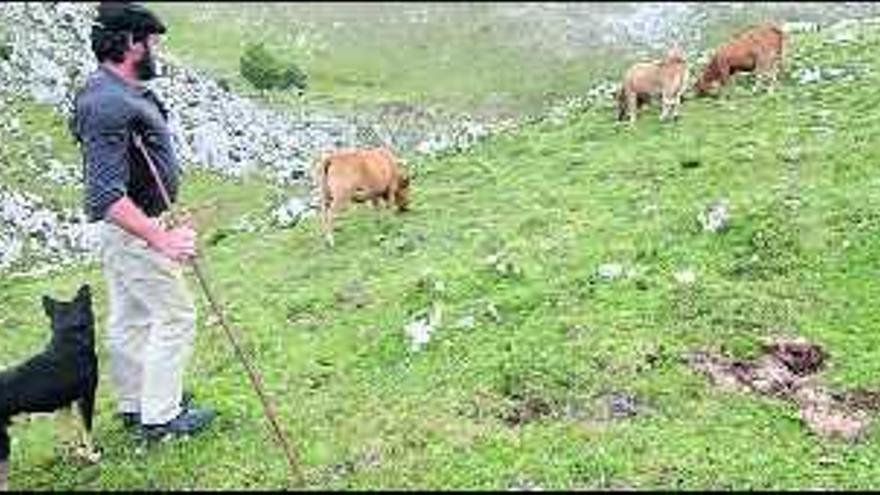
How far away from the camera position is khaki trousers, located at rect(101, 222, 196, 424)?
15.0m

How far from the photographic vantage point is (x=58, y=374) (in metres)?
14.9

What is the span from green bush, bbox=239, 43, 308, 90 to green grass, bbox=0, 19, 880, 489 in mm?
31972

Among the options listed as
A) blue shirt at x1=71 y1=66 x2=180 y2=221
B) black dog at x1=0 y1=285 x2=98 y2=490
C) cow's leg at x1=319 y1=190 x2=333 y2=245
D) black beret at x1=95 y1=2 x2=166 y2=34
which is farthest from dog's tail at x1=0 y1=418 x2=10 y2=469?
cow's leg at x1=319 y1=190 x2=333 y2=245

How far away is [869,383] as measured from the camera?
1625cm

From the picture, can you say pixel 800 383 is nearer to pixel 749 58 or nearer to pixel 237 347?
pixel 237 347

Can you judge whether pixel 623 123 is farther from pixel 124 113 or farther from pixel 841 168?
pixel 124 113

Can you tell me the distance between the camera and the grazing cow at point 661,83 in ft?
94.9

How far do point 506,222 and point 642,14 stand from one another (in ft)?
185

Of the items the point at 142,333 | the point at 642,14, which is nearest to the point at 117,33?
the point at 142,333

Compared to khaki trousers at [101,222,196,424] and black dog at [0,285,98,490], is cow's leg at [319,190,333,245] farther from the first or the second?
black dog at [0,285,98,490]

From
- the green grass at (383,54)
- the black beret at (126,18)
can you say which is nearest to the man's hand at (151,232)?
the black beret at (126,18)

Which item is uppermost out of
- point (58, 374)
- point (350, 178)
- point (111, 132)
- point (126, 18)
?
point (126, 18)

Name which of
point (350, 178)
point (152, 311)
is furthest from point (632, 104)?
point (152, 311)

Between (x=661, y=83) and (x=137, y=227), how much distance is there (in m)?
16.5
